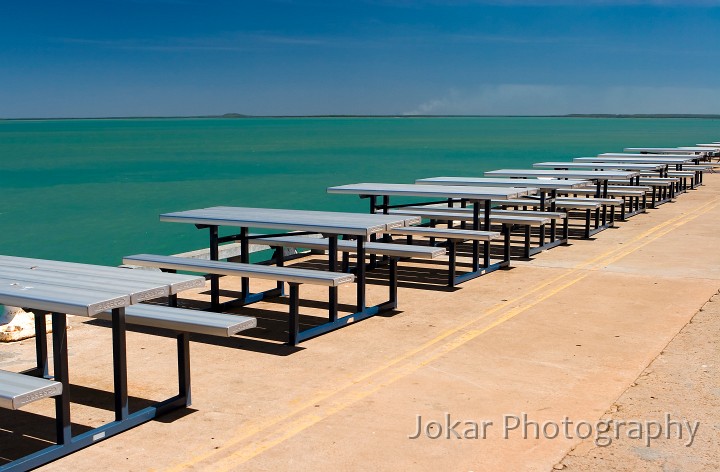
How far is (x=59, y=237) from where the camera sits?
2341 cm

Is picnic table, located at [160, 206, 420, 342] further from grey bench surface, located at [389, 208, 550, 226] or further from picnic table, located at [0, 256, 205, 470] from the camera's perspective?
grey bench surface, located at [389, 208, 550, 226]

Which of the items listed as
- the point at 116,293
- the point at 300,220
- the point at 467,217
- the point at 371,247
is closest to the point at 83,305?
the point at 116,293

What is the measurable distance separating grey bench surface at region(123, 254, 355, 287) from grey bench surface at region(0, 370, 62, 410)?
2.59 meters

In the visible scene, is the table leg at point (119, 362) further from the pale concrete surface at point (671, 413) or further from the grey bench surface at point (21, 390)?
the pale concrete surface at point (671, 413)

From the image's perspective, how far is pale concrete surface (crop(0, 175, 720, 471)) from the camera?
4.58 metres

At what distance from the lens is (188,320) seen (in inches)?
213

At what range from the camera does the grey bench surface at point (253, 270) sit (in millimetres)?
6668

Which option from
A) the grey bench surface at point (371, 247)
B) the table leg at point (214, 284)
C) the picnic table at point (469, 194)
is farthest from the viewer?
the picnic table at point (469, 194)

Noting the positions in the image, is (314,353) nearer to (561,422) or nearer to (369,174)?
(561,422)

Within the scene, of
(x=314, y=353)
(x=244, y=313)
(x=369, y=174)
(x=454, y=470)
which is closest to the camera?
(x=454, y=470)

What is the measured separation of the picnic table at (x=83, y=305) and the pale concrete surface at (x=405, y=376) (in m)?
0.10

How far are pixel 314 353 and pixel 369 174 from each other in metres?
39.2

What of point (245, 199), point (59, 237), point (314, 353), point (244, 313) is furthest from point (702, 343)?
point (245, 199)

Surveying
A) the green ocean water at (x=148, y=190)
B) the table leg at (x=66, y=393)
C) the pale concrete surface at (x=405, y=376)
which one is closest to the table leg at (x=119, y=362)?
the pale concrete surface at (x=405, y=376)
